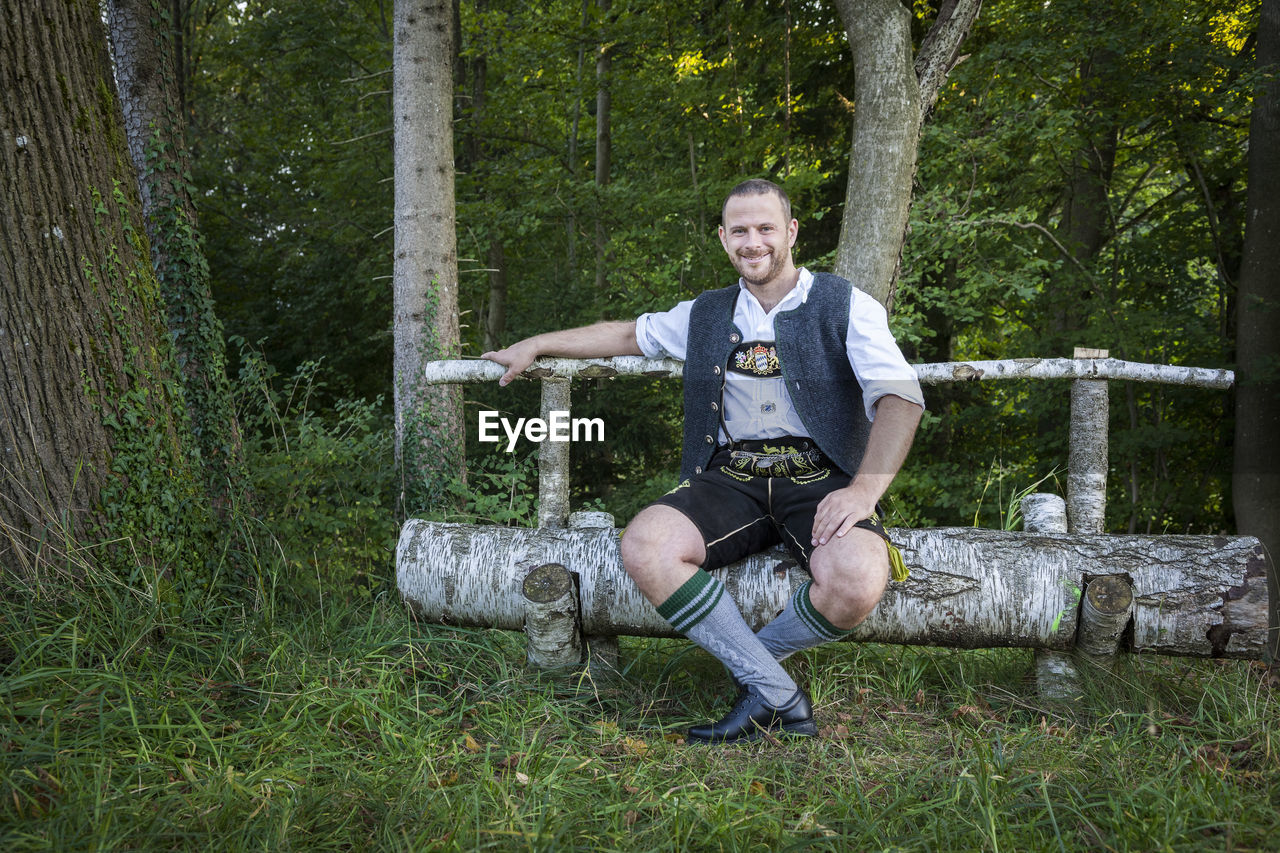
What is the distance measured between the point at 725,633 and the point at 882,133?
10.9 ft

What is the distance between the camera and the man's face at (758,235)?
3143 mm

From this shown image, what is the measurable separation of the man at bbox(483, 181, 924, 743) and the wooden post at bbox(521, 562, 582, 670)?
0.38 metres

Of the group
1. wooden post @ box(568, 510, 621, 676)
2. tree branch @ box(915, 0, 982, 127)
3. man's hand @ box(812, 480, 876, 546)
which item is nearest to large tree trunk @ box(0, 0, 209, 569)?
wooden post @ box(568, 510, 621, 676)

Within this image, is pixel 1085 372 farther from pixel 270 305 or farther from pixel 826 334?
pixel 270 305

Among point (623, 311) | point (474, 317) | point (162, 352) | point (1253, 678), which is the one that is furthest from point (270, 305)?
point (1253, 678)

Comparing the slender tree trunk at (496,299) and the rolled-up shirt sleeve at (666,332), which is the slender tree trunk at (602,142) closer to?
the slender tree trunk at (496,299)

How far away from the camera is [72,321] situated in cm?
304

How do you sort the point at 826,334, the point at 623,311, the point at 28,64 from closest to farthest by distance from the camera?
the point at 28,64 < the point at 826,334 < the point at 623,311

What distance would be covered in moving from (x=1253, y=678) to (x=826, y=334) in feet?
6.30

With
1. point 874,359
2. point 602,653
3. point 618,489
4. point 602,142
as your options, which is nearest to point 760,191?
point 874,359

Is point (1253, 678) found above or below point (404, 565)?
below

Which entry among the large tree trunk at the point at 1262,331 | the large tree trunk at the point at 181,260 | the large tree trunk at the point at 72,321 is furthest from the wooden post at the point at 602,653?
the large tree trunk at the point at 1262,331

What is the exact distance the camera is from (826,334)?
3.15 m

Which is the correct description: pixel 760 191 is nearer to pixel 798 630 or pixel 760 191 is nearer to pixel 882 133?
pixel 798 630
